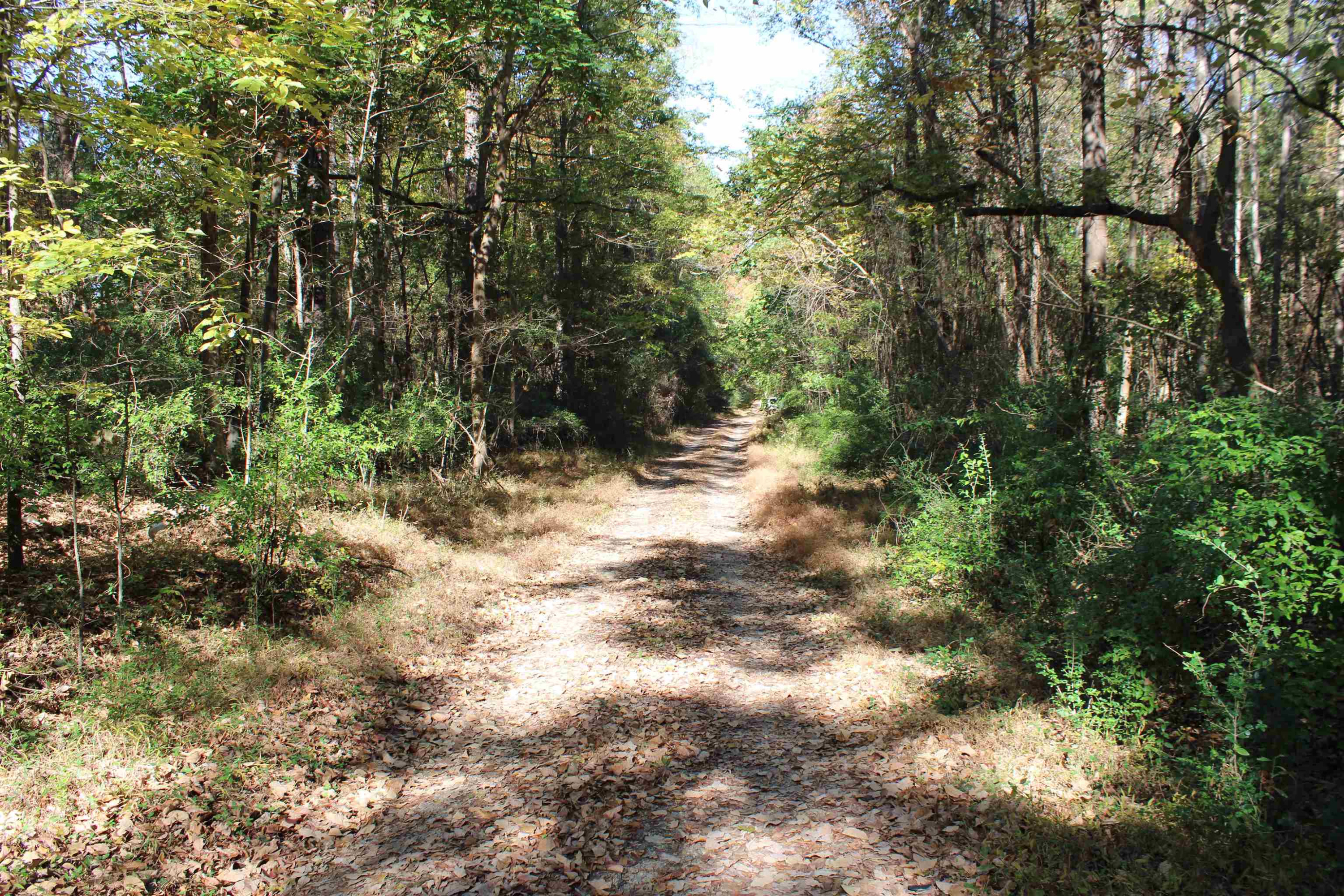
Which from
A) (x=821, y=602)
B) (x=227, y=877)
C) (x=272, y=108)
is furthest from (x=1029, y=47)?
(x=227, y=877)

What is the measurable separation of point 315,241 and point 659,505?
30.4ft

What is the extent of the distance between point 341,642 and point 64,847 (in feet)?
9.74

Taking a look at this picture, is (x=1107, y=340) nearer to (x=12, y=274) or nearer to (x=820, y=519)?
(x=820, y=519)

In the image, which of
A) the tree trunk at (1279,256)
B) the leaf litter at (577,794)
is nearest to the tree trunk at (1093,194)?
the tree trunk at (1279,256)

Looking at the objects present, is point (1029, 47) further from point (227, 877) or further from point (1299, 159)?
point (227, 877)

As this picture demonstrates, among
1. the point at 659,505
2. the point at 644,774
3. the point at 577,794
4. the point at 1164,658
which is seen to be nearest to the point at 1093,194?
the point at 1164,658

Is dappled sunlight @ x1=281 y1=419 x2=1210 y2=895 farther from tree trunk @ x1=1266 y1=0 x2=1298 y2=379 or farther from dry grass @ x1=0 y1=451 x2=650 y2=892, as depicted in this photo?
tree trunk @ x1=1266 y1=0 x2=1298 y2=379

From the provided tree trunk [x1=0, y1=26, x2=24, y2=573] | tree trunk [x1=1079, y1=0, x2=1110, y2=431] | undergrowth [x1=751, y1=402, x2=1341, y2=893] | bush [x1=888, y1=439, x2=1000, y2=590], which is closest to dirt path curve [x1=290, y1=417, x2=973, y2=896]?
undergrowth [x1=751, y1=402, x2=1341, y2=893]

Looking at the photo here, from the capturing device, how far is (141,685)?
4.98 metres

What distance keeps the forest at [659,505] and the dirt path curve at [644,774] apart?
0.09m

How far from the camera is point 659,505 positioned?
56.4 feet

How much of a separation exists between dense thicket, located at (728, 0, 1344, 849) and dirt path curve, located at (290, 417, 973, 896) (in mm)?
1697

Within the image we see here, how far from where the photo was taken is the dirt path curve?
391 centimetres

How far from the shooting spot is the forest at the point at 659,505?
3982 millimetres
